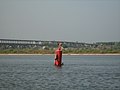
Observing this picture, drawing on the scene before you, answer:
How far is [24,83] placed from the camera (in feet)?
134

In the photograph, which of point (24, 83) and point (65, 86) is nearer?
point (65, 86)

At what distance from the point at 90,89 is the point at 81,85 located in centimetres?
337

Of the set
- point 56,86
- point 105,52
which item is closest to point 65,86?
point 56,86

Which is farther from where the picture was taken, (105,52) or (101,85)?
(105,52)

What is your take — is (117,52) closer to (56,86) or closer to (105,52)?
(105,52)

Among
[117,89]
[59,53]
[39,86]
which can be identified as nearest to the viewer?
[117,89]

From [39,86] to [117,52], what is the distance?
534 ft

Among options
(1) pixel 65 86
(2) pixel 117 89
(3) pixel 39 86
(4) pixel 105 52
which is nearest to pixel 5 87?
(3) pixel 39 86

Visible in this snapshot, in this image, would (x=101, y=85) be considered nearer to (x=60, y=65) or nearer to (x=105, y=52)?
(x=60, y=65)

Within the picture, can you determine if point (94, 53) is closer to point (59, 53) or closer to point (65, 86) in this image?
point (59, 53)

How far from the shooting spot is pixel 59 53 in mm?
69250

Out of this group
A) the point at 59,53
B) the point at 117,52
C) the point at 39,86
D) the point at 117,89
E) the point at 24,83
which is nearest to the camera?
the point at 117,89

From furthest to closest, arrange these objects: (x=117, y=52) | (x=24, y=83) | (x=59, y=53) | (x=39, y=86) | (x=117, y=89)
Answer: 1. (x=117, y=52)
2. (x=59, y=53)
3. (x=24, y=83)
4. (x=39, y=86)
5. (x=117, y=89)

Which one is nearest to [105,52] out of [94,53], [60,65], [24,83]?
[94,53]
